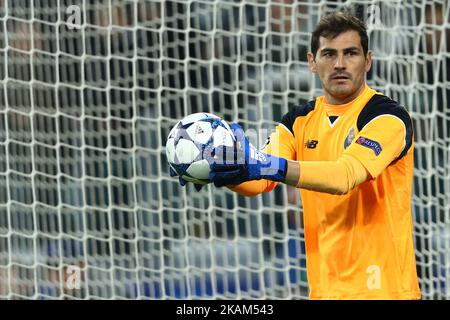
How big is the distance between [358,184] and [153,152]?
2.94m

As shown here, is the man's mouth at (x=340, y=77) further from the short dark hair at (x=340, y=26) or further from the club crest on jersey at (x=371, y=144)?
the club crest on jersey at (x=371, y=144)

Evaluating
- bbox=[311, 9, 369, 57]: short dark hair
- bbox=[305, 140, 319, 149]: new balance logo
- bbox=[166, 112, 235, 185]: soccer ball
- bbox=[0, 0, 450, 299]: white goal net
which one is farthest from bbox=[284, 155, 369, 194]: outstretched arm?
bbox=[0, 0, 450, 299]: white goal net

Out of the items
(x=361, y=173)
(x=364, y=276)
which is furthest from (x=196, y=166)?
(x=364, y=276)

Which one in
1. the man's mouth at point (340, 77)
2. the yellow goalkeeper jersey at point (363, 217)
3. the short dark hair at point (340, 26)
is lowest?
the yellow goalkeeper jersey at point (363, 217)

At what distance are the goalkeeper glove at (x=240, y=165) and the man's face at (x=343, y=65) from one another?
625mm

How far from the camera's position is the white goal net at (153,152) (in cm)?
561

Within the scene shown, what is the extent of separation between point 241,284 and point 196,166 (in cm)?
333

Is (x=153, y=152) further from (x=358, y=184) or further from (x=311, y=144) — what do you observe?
(x=358, y=184)

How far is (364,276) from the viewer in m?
3.25

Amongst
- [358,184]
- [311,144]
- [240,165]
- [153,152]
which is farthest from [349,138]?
[153,152]

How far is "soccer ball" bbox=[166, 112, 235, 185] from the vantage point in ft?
9.00

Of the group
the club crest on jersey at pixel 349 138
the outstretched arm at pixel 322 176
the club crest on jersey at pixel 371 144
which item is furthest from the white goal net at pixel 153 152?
the outstretched arm at pixel 322 176

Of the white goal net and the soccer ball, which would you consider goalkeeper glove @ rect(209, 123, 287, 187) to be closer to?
the soccer ball
